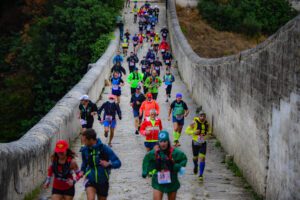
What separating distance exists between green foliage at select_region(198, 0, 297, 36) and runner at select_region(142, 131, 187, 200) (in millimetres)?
43564

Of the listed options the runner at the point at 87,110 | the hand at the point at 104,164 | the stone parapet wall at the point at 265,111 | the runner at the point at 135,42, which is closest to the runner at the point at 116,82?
the stone parapet wall at the point at 265,111

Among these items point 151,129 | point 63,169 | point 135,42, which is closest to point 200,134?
point 151,129

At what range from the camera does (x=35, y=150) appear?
1112 centimetres

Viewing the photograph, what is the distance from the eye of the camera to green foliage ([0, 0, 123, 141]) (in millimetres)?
37594

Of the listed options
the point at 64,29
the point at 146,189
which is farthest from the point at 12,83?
the point at 146,189

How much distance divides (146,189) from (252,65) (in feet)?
10.9

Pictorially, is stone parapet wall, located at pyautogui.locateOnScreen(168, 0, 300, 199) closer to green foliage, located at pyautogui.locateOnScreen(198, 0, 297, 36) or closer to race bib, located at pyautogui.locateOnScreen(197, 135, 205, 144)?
race bib, located at pyautogui.locateOnScreen(197, 135, 205, 144)

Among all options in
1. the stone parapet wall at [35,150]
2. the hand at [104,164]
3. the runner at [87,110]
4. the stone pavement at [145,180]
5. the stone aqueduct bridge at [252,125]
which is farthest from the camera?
the runner at [87,110]

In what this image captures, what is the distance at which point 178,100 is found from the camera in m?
16.4

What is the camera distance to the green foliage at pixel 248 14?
171 ft

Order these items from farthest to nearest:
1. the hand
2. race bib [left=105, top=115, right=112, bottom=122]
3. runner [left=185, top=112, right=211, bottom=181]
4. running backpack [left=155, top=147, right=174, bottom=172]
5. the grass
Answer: race bib [left=105, top=115, right=112, bottom=122] → runner [left=185, top=112, right=211, bottom=181] → the grass → running backpack [left=155, top=147, right=174, bottom=172] → the hand

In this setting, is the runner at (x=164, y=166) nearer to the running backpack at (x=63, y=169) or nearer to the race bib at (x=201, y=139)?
the running backpack at (x=63, y=169)

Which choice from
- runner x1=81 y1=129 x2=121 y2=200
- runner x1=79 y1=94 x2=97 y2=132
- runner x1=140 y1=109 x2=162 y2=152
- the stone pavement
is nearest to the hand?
runner x1=81 y1=129 x2=121 y2=200

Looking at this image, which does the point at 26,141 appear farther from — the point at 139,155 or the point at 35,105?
the point at 35,105
